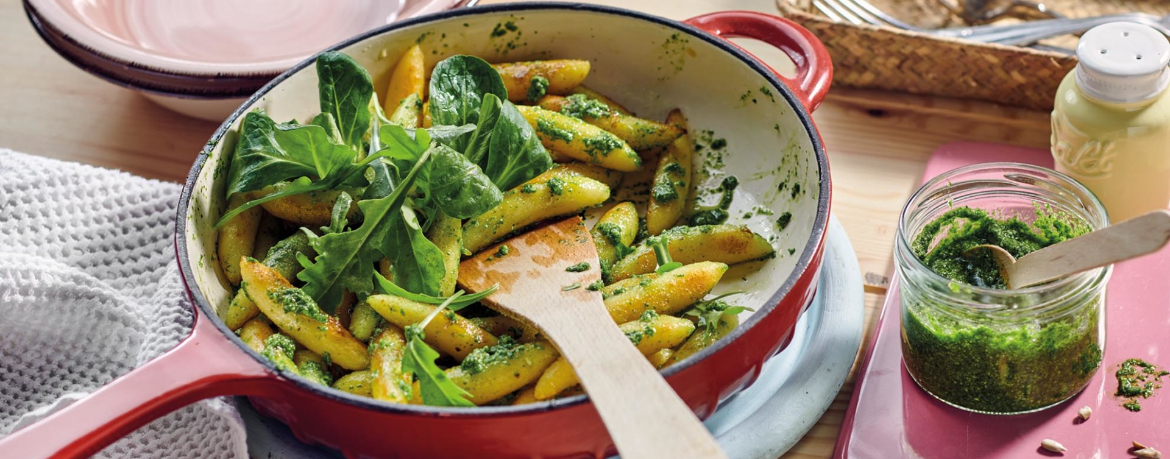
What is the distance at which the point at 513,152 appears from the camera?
1.14 meters

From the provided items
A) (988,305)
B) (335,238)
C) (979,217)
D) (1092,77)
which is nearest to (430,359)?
(335,238)

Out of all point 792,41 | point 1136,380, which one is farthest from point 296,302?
point 1136,380

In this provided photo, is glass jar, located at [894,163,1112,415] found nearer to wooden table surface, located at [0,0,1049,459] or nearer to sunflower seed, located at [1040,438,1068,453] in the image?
sunflower seed, located at [1040,438,1068,453]

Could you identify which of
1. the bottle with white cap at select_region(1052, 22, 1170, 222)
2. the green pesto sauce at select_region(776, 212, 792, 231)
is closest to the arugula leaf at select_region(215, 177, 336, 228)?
the green pesto sauce at select_region(776, 212, 792, 231)

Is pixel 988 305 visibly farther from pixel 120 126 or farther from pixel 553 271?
pixel 120 126

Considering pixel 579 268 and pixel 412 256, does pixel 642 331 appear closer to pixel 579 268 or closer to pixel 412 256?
pixel 579 268

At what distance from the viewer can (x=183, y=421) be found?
3.61 feet

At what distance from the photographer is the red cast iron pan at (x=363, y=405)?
0.85 metres

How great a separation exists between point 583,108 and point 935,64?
22.9 inches

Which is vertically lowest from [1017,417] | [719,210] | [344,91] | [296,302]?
[1017,417]

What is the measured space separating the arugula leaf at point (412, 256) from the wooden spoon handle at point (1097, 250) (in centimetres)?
62

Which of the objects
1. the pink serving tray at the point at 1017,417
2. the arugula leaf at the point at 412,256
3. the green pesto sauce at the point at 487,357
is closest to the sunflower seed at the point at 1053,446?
the pink serving tray at the point at 1017,417

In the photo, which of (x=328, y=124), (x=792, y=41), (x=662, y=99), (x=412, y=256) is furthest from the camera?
(x=662, y=99)

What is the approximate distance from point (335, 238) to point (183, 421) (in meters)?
0.27
